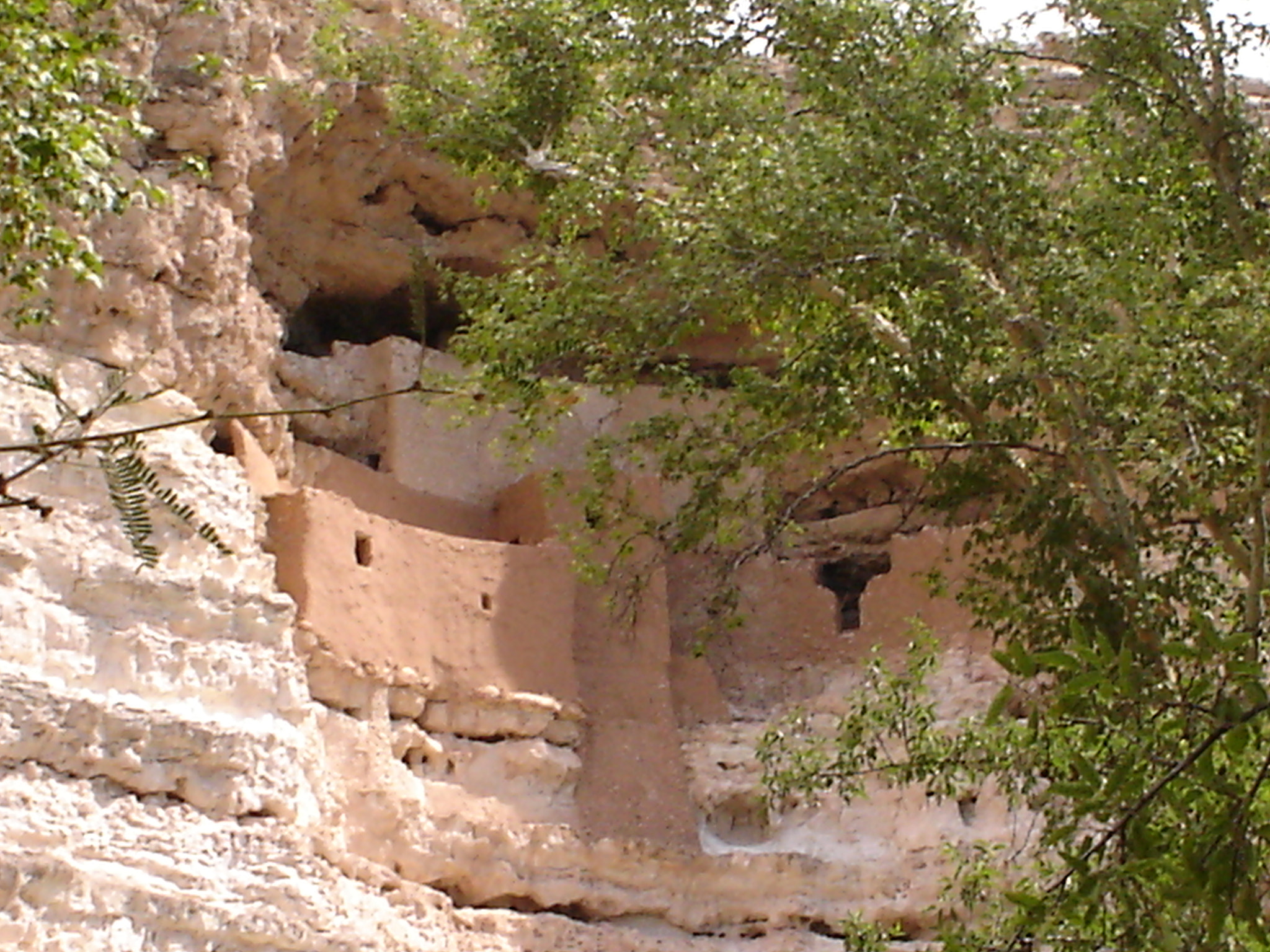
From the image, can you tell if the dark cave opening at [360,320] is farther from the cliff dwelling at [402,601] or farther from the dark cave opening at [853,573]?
the dark cave opening at [853,573]

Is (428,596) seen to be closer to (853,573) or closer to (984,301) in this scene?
(853,573)

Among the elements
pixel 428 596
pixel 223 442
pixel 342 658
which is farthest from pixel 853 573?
pixel 223 442

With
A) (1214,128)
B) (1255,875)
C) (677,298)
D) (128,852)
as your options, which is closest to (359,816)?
(128,852)

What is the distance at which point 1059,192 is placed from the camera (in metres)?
8.45

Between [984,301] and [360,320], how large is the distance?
8.89 metres

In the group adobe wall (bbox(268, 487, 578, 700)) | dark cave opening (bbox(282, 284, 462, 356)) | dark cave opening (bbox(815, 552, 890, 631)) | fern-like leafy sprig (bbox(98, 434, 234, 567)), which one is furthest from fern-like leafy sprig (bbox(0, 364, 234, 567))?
dark cave opening (bbox(282, 284, 462, 356))

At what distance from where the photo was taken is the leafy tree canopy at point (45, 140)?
6.05m

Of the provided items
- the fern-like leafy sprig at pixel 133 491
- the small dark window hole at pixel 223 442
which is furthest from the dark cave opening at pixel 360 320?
the fern-like leafy sprig at pixel 133 491

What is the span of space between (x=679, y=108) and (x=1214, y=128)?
2.77 metres

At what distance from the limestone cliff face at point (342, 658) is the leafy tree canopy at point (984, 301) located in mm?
2080

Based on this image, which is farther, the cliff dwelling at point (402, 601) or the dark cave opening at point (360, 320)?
the dark cave opening at point (360, 320)

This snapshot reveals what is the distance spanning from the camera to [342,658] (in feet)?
37.0

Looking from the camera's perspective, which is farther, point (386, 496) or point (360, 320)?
point (360, 320)

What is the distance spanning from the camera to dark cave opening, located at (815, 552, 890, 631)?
14820mm
